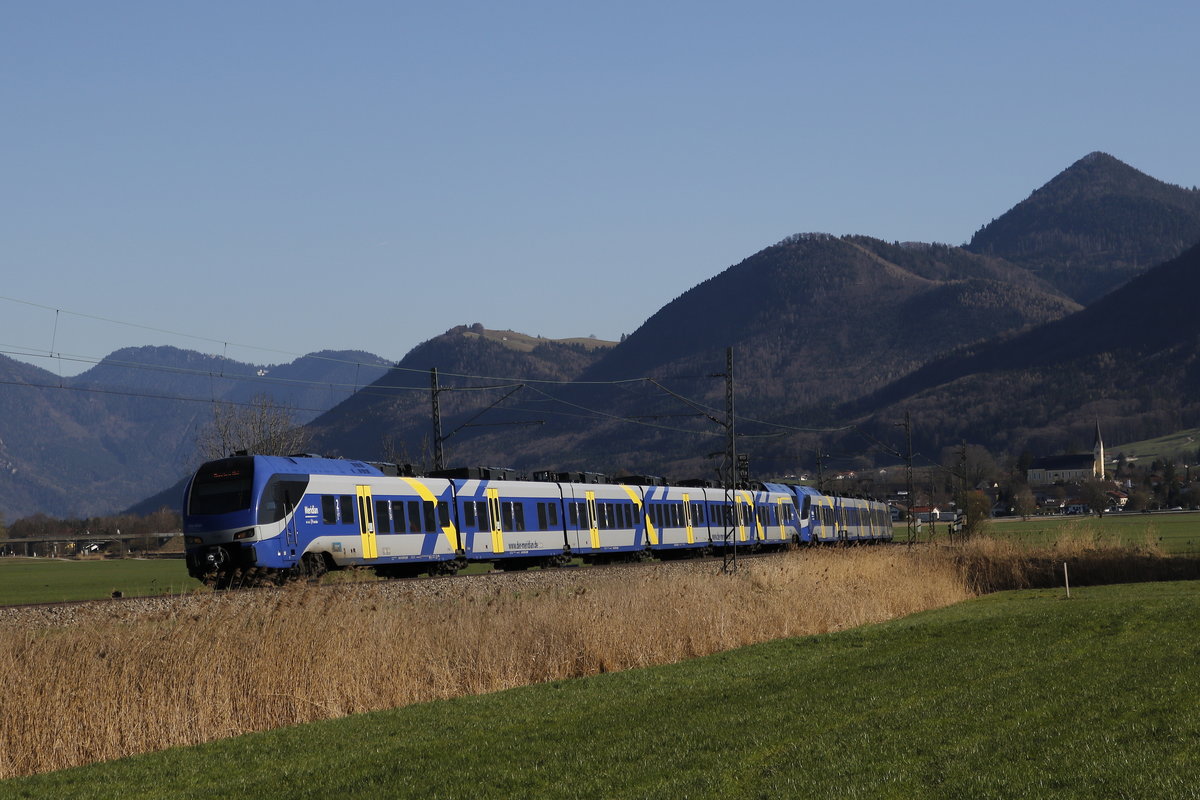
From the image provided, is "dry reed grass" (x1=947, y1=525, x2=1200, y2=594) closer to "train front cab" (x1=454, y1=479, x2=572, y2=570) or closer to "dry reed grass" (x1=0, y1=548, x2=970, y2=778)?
"train front cab" (x1=454, y1=479, x2=572, y2=570)

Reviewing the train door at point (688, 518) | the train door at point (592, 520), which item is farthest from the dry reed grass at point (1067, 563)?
the train door at point (592, 520)

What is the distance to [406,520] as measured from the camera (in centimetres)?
4141

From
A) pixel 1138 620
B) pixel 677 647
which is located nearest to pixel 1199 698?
pixel 677 647

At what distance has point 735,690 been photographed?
Answer: 21500mm

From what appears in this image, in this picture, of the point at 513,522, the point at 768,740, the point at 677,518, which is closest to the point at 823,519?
the point at 677,518

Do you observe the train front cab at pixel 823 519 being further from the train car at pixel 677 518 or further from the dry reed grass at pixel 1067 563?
the dry reed grass at pixel 1067 563

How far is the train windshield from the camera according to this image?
1422 inches

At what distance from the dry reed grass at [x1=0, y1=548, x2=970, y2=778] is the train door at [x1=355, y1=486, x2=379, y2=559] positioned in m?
5.92

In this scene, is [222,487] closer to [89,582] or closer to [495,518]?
[495,518]

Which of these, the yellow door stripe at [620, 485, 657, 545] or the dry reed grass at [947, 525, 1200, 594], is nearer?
the yellow door stripe at [620, 485, 657, 545]

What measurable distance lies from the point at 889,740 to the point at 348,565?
25.5 m

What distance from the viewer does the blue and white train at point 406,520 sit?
36.0m

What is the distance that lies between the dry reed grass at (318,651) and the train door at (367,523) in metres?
5.92

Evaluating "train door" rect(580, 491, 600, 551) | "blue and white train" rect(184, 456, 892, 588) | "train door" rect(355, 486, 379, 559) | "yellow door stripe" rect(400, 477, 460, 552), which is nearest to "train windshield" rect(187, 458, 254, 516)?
"blue and white train" rect(184, 456, 892, 588)
